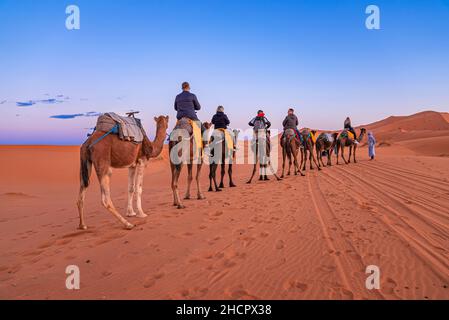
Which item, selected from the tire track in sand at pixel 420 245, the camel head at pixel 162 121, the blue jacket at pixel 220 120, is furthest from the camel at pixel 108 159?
the tire track in sand at pixel 420 245

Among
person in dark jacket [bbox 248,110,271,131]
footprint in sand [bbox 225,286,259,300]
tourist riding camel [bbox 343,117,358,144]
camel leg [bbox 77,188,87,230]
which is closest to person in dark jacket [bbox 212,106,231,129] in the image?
person in dark jacket [bbox 248,110,271,131]

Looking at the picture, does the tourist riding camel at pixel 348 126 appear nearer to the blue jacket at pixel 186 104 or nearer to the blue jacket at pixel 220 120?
the blue jacket at pixel 220 120

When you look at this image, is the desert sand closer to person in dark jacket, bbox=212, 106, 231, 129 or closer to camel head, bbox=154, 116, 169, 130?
camel head, bbox=154, 116, 169, 130

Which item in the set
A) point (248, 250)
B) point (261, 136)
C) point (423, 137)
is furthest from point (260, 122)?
point (423, 137)

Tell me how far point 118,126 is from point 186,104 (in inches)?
119

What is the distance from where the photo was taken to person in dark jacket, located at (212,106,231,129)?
40.8 feet

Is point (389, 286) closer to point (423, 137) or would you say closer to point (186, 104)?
point (186, 104)

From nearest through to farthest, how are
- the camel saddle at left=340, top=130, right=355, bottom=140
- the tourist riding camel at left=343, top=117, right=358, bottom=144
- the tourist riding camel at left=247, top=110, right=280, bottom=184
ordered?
the tourist riding camel at left=247, top=110, right=280, bottom=184, the camel saddle at left=340, top=130, right=355, bottom=140, the tourist riding camel at left=343, top=117, right=358, bottom=144

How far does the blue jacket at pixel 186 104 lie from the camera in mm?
9094

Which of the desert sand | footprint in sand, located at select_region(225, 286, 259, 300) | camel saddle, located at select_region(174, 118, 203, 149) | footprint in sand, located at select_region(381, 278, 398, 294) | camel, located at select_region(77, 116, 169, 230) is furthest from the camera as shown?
camel saddle, located at select_region(174, 118, 203, 149)

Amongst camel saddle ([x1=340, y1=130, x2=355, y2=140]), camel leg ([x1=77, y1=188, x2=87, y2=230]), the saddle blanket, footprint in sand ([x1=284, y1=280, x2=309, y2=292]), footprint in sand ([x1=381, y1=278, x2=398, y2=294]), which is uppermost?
camel saddle ([x1=340, y1=130, x2=355, y2=140])
